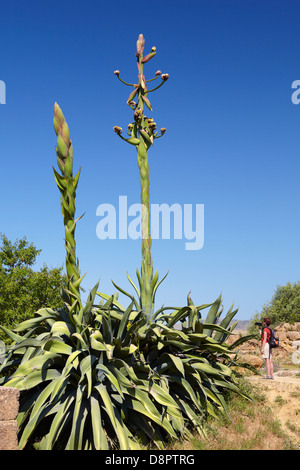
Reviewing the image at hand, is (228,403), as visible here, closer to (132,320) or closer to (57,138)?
(132,320)

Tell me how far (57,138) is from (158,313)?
10.6 feet

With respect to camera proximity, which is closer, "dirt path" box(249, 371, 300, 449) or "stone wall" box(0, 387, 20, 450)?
"stone wall" box(0, 387, 20, 450)

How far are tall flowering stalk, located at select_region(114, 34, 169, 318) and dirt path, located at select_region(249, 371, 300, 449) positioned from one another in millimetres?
2809

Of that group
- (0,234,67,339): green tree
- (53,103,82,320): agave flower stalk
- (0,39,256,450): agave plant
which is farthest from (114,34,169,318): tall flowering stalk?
(0,234,67,339): green tree

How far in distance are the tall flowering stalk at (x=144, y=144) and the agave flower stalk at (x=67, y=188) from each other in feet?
4.17

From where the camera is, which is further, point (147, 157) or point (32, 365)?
point (147, 157)

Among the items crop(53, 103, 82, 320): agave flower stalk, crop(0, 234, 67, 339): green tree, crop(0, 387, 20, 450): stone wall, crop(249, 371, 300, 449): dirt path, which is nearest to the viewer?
crop(0, 387, 20, 450): stone wall

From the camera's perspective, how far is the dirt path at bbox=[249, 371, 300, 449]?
22.9 ft

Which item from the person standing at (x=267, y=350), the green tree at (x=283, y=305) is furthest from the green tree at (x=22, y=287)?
the green tree at (x=283, y=305)

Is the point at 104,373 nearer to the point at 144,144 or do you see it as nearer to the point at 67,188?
the point at 67,188

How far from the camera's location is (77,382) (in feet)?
20.0

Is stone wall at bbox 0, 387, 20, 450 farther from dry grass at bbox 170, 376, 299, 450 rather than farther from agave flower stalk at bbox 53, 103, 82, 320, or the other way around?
dry grass at bbox 170, 376, 299, 450
